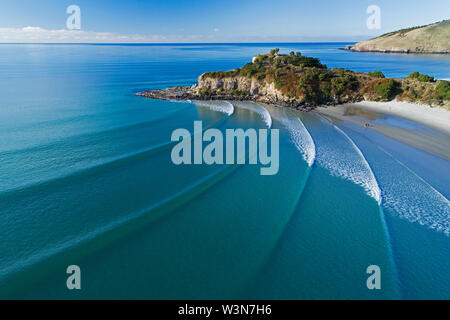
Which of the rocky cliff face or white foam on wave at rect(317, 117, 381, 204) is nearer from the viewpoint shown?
white foam on wave at rect(317, 117, 381, 204)

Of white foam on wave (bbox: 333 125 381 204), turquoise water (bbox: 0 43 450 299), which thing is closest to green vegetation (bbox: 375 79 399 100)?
turquoise water (bbox: 0 43 450 299)

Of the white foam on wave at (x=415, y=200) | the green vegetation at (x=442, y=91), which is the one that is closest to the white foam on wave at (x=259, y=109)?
the white foam on wave at (x=415, y=200)

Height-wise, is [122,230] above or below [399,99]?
below

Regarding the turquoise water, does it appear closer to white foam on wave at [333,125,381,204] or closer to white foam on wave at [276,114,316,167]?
white foam on wave at [333,125,381,204]

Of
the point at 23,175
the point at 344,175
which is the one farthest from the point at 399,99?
the point at 23,175

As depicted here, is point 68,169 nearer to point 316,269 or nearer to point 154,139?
point 154,139
